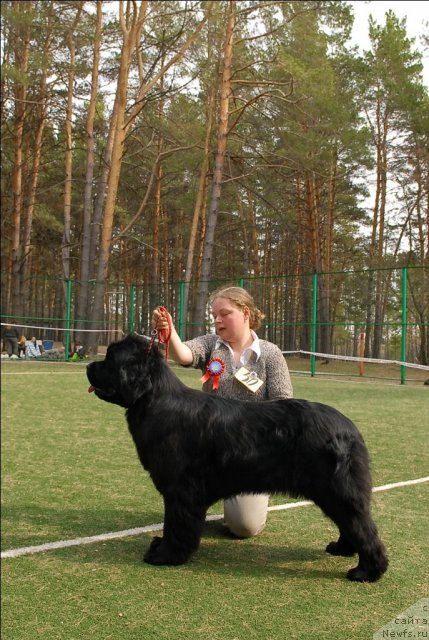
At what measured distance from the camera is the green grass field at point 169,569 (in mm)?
2055

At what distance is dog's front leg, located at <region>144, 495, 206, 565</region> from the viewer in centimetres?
273

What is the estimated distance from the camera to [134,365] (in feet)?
8.70

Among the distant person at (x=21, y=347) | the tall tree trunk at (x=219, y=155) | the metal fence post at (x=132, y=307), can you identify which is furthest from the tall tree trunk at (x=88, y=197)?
the tall tree trunk at (x=219, y=155)

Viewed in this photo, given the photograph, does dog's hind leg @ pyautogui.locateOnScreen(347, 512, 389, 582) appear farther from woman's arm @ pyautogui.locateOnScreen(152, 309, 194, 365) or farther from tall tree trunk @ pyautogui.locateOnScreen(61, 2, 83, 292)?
tall tree trunk @ pyautogui.locateOnScreen(61, 2, 83, 292)

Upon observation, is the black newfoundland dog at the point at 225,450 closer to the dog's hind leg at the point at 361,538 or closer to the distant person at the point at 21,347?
the dog's hind leg at the point at 361,538

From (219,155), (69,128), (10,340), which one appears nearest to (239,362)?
(219,155)

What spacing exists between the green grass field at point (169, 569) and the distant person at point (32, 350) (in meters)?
14.7

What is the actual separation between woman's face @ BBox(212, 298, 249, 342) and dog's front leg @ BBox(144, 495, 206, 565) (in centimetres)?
93

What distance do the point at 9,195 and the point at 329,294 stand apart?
530 inches

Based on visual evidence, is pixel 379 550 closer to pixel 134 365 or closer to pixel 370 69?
pixel 134 365

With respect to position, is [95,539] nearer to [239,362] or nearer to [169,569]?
[169,569]

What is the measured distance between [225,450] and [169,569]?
60 cm

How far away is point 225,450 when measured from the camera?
8.74 feet

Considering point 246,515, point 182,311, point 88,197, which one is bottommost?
point 246,515
